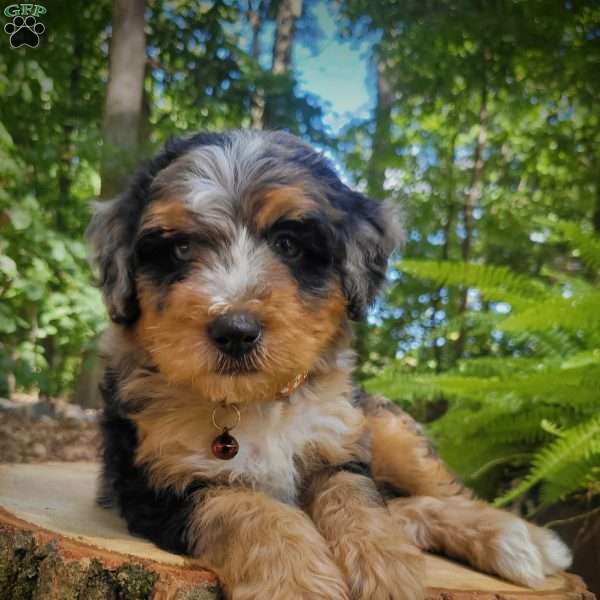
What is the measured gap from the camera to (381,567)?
6.63ft

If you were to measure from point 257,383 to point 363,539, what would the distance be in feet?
1.89

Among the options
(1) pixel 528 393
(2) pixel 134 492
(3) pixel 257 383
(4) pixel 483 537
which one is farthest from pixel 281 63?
(4) pixel 483 537

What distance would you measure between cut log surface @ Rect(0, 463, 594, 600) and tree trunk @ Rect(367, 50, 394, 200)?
11.6ft

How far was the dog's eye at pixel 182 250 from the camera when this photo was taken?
2.48 metres

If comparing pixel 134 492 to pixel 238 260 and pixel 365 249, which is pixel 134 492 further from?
pixel 365 249

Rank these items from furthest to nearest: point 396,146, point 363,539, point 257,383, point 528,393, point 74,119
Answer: point 396,146 < point 74,119 < point 528,393 < point 257,383 < point 363,539

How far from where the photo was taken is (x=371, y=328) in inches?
252

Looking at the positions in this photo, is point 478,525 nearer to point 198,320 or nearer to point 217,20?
point 198,320

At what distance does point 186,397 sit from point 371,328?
3967 millimetres

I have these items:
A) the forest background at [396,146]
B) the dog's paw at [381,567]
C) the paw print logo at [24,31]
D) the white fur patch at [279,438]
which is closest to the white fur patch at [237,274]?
the white fur patch at [279,438]

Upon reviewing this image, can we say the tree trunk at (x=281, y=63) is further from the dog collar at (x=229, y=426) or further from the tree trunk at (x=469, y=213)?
the dog collar at (x=229, y=426)

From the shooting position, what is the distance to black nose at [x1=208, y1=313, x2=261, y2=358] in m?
2.15

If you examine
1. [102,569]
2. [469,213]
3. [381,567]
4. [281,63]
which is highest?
[281,63]

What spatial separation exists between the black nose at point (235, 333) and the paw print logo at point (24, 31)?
2.99 meters
